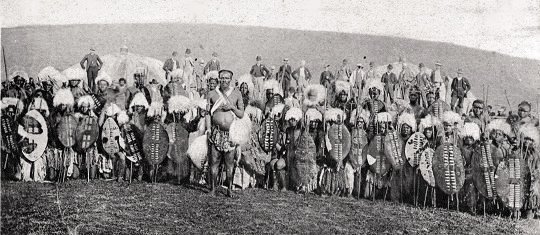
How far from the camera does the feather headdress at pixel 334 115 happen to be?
6.59 meters

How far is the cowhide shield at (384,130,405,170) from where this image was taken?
6566 mm

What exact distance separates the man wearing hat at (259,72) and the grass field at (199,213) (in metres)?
1.11

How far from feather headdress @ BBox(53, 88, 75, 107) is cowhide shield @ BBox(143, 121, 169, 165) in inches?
33.2

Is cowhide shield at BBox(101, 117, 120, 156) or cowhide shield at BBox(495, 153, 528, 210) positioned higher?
cowhide shield at BBox(101, 117, 120, 156)

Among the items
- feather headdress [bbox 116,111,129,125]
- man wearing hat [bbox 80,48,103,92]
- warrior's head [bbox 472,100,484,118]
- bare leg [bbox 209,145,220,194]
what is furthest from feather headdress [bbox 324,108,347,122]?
man wearing hat [bbox 80,48,103,92]

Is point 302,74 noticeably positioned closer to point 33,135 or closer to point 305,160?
point 305,160

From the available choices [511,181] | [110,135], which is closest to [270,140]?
[110,135]

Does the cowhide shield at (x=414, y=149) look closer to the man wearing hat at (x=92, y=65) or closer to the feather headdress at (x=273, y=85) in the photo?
the feather headdress at (x=273, y=85)

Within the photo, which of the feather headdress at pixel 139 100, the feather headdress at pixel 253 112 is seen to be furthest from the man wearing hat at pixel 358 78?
the feather headdress at pixel 139 100

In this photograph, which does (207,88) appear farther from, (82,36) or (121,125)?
(82,36)

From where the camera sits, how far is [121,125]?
6555 millimetres

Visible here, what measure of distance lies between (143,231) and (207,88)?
1.57 metres

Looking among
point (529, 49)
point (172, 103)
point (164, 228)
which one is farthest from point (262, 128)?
point (529, 49)

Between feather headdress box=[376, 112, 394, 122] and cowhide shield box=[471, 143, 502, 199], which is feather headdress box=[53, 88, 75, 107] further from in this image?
cowhide shield box=[471, 143, 502, 199]
